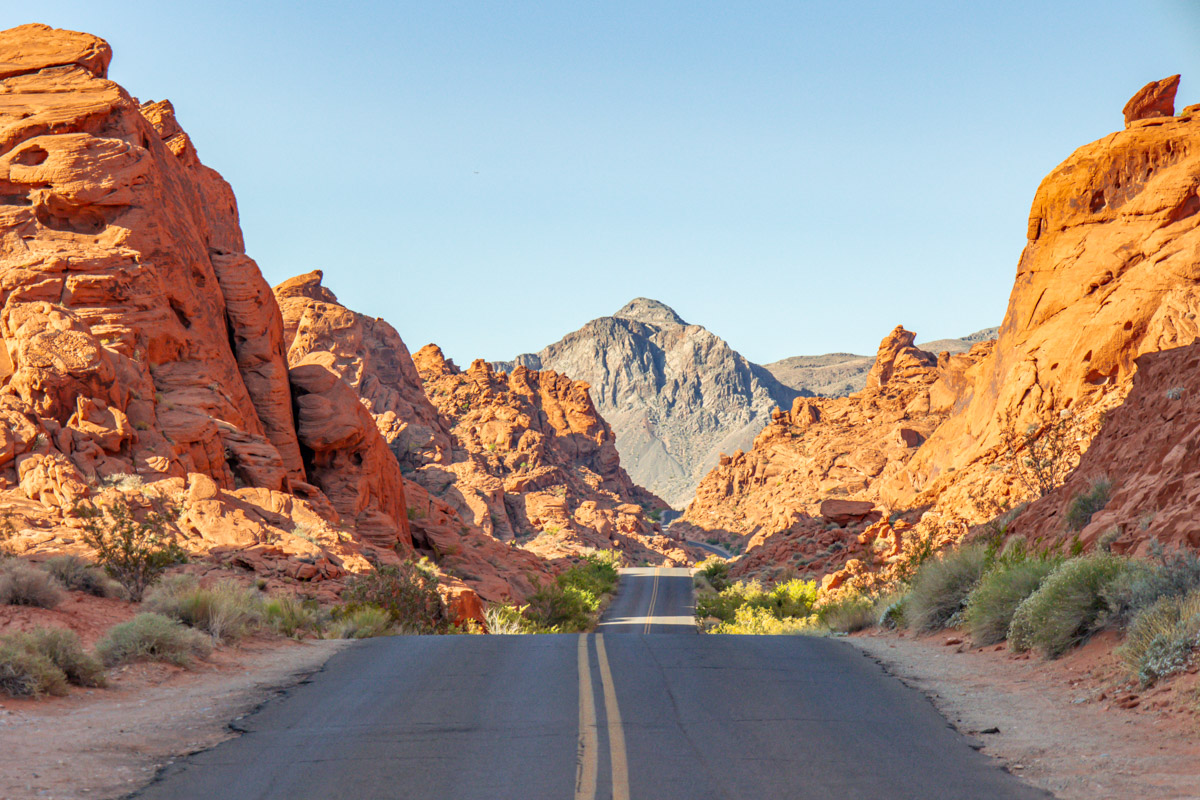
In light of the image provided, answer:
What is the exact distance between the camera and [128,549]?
1576 cm

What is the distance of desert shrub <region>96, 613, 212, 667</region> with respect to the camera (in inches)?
441

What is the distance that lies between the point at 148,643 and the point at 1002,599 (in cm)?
1156

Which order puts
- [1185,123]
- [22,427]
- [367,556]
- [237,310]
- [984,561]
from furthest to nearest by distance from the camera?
[237,310] → [1185,123] → [367,556] → [22,427] → [984,561]

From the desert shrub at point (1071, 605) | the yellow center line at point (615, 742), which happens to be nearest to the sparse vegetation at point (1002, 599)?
the desert shrub at point (1071, 605)

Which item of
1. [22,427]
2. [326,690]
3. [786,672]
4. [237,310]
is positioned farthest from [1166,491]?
[237,310]

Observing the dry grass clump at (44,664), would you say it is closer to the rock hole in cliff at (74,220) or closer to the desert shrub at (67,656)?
the desert shrub at (67,656)

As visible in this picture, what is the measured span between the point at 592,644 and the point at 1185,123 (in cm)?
2596

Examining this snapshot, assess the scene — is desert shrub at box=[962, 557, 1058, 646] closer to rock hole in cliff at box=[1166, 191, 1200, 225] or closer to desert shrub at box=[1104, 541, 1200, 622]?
desert shrub at box=[1104, 541, 1200, 622]

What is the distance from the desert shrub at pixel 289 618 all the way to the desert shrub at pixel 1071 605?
1094 centimetres

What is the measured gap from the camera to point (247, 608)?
14469mm

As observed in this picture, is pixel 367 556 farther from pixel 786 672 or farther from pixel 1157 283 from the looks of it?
pixel 1157 283

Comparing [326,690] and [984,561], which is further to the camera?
[984,561]

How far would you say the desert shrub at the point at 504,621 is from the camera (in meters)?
22.4

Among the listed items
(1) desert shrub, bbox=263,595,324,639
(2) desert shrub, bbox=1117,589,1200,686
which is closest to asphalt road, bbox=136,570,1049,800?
(2) desert shrub, bbox=1117,589,1200,686
